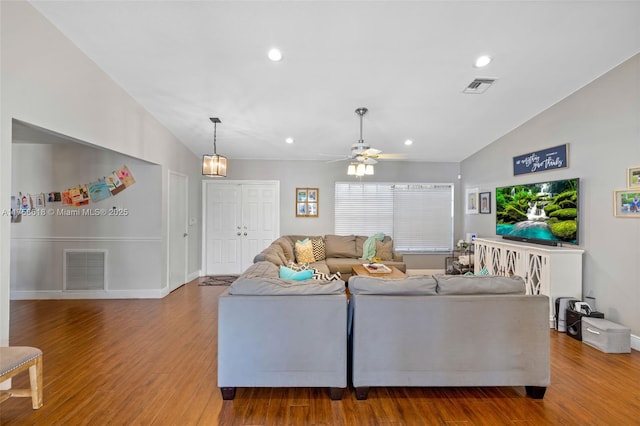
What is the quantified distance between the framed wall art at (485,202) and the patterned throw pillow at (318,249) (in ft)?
10.8

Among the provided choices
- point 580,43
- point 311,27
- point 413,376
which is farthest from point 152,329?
point 580,43

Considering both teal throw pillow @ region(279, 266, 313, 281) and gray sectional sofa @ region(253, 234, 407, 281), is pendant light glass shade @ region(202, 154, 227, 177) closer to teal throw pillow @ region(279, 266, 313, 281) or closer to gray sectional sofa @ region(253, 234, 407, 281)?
gray sectional sofa @ region(253, 234, 407, 281)

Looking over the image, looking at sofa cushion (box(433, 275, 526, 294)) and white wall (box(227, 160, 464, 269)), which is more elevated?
white wall (box(227, 160, 464, 269))

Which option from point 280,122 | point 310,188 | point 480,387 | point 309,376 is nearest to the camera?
point 309,376

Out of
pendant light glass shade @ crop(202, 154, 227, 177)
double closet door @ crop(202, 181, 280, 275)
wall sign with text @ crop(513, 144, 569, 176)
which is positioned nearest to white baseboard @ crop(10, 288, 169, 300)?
double closet door @ crop(202, 181, 280, 275)

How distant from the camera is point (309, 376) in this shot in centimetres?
219

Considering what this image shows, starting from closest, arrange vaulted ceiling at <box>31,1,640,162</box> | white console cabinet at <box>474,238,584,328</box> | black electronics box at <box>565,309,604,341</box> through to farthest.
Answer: vaulted ceiling at <box>31,1,640,162</box>
black electronics box at <box>565,309,604,341</box>
white console cabinet at <box>474,238,584,328</box>

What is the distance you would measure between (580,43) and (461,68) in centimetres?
110

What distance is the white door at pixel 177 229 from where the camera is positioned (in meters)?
5.12

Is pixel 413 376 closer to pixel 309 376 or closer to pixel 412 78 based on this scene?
pixel 309 376

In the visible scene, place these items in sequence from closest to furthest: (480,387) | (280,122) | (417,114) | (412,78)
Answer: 1. (480,387)
2. (412,78)
3. (417,114)
4. (280,122)

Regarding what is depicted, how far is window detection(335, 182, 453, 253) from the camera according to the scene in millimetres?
6508

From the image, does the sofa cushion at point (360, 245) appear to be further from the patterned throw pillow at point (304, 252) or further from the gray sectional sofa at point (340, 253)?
the patterned throw pillow at point (304, 252)

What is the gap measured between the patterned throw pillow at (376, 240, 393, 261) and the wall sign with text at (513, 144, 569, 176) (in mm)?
2533
